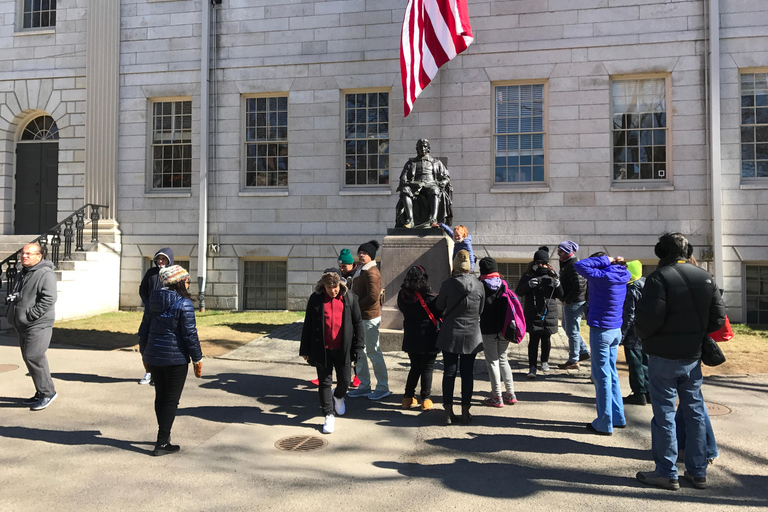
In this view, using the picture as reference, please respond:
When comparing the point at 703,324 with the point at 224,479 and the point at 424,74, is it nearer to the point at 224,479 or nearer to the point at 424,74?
the point at 224,479

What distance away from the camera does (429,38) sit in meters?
12.4

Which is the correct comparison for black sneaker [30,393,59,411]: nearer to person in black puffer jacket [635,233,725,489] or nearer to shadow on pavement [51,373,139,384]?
shadow on pavement [51,373,139,384]

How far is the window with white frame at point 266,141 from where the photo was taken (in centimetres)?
1658

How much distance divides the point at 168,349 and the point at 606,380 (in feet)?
14.3

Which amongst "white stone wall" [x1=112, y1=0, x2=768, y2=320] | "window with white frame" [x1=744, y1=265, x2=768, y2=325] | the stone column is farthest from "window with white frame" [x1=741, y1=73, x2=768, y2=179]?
the stone column

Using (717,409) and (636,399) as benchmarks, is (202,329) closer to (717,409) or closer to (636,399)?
(636,399)

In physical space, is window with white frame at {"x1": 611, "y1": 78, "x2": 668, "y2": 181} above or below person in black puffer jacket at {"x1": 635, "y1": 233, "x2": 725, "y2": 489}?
above

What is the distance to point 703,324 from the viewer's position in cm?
480

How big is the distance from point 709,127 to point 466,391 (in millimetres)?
11177

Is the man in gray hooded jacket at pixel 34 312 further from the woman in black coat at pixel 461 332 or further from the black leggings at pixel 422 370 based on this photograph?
the woman in black coat at pixel 461 332

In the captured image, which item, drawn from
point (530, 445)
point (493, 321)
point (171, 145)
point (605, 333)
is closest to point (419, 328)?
point (493, 321)

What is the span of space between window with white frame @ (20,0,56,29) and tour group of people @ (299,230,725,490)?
48.5 ft

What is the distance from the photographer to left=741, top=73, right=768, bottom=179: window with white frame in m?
14.2

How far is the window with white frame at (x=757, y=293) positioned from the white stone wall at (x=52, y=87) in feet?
58.4
